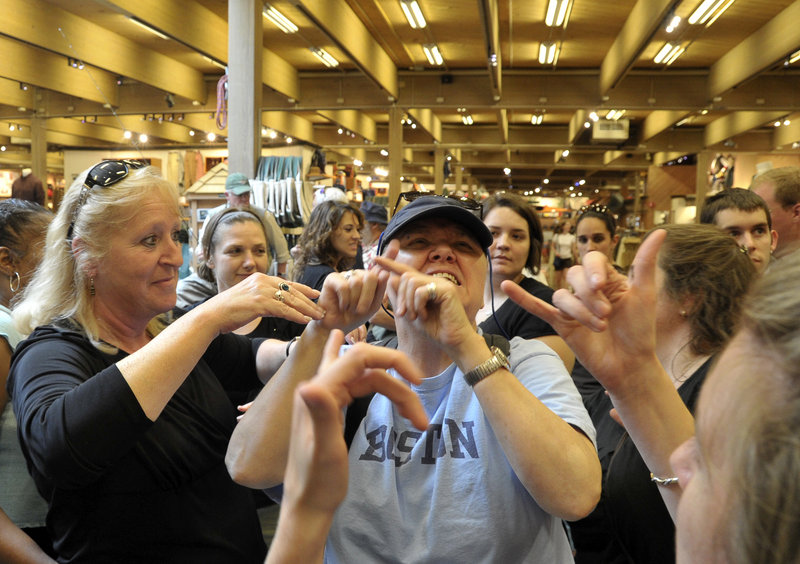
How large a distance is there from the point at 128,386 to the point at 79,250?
583mm

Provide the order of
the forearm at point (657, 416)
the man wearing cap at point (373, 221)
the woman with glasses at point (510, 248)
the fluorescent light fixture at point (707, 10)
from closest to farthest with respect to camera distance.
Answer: the forearm at point (657, 416)
the woman with glasses at point (510, 248)
the man wearing cap at point (373, 221)
the fluorescent light fixture at point (707, 10)

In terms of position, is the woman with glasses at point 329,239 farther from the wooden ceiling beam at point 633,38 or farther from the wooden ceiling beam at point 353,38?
the wooden ceiling beam at point 633,38

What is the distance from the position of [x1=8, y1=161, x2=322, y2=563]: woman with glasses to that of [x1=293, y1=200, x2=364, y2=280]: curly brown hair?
9.10 ft

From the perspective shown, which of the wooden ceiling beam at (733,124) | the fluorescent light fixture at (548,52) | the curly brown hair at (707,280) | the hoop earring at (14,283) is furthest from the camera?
the wooden ceiling beam at (733,124)

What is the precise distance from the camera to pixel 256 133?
20.0 feet

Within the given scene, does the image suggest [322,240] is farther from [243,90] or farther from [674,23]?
[674,23]

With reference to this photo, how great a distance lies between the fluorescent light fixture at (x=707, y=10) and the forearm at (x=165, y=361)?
7347 millimetres

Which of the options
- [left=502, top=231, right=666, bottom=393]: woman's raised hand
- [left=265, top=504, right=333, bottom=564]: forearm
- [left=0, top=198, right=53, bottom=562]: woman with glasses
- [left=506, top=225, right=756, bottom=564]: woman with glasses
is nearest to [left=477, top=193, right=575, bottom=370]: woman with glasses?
[left=506, top=225, right=756, bottom=564]: woman with glasses

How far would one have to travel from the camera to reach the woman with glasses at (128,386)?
137cm

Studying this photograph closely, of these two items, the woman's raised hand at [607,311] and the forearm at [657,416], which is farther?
the forearm at [657,416]

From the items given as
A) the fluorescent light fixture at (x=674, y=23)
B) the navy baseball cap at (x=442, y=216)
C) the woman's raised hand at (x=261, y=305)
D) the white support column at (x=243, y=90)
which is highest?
the fluorescent light fixture at (x=674, y=23)

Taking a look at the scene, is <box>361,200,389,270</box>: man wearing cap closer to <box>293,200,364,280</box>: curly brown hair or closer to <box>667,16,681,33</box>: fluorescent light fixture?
<box>293,200,364,280</box>: curly brown hair

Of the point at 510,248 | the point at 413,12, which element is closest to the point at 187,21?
the point at 413,12

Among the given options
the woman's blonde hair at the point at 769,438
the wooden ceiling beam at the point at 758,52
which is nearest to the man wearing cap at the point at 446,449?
the woman's blonde hair at the point at 769,438
